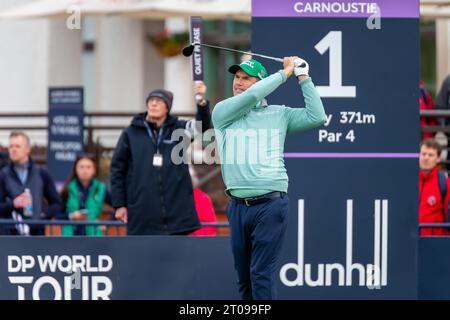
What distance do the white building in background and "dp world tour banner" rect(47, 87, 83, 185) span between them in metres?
4.24

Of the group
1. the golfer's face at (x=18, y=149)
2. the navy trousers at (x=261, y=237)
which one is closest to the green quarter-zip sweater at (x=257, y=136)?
the navy trousers at (x=261, y=237)

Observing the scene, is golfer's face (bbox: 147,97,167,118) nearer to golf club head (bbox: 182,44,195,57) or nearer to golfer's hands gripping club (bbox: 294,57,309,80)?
golf club head (bbox: 182,44,195,57)

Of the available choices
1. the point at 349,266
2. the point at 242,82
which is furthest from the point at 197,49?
the point at 349,266

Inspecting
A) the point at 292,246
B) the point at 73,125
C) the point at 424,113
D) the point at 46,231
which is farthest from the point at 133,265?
the point at 73,125

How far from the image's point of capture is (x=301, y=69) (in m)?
9.62

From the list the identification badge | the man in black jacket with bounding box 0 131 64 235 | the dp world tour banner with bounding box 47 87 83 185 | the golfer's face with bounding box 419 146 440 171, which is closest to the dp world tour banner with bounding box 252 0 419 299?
the identification badge

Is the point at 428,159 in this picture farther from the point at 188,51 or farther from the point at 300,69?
the point at 188,51

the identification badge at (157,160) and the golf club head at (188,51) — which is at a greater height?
the golf club head at (188,51)

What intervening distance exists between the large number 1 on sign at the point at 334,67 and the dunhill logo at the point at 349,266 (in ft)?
2.81

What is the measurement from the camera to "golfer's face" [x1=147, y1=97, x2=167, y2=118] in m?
12.1

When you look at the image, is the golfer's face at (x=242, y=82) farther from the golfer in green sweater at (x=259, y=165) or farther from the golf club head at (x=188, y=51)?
the golf club head at (x=188, y=51)

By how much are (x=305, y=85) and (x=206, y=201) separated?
135 inches

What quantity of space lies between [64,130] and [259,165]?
26.8 feet

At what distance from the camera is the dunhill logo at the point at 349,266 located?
10.6 meters
